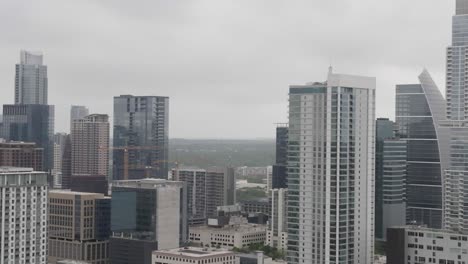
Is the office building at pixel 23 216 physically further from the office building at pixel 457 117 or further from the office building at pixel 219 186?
the office building at pixel 219 186

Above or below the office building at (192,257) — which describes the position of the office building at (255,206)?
above

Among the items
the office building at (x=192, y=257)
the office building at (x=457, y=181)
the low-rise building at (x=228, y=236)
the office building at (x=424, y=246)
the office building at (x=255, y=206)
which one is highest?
the office building at (x=457, y=181)

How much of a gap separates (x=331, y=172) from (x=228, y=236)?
51002 mm

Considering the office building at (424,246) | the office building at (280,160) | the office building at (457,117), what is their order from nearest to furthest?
1. the office building at (424,246)
2. the office building at (457,117)
3. the office building at (280,160)

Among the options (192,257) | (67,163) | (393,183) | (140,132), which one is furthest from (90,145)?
(192,257)

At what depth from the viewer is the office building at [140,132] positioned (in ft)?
546

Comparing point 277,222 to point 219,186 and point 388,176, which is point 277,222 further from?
point 219,186

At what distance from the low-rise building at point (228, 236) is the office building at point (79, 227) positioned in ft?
41.8

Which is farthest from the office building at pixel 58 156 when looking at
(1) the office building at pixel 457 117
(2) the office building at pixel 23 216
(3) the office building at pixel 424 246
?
(3) the office building at pixel 424 246

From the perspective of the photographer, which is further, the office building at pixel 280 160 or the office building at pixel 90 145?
the office building at pixel 90 145

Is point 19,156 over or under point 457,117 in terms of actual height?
under

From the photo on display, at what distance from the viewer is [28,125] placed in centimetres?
19050

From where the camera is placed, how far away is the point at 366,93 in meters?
69.4

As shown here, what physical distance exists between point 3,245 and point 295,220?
22329 millimetres
